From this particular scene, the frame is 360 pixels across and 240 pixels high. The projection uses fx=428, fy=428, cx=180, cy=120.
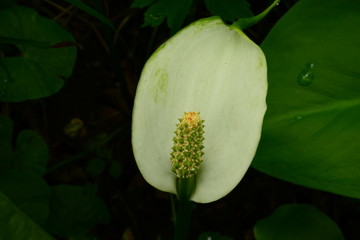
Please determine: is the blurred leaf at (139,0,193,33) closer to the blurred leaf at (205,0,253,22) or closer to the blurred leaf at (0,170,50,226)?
the blurred leaf at (205,0,253,22)

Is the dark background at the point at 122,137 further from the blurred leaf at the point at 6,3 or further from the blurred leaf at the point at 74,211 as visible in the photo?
the blurred leaf at the point at 6,3

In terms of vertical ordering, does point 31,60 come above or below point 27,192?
above

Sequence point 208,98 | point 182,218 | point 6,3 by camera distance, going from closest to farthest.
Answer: point 208,98 < point 182,218 < point 6,3

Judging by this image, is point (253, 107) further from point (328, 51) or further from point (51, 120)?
point (51, 120)

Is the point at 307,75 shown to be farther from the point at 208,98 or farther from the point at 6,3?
the point at 6,3

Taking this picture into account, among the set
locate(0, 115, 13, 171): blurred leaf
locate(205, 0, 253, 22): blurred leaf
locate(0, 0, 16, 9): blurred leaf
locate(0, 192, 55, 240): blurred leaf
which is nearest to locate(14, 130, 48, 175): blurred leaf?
locate(0, 115, 13, 171): blurred leaf

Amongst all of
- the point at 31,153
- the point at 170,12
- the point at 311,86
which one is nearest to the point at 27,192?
the point at 31,153
